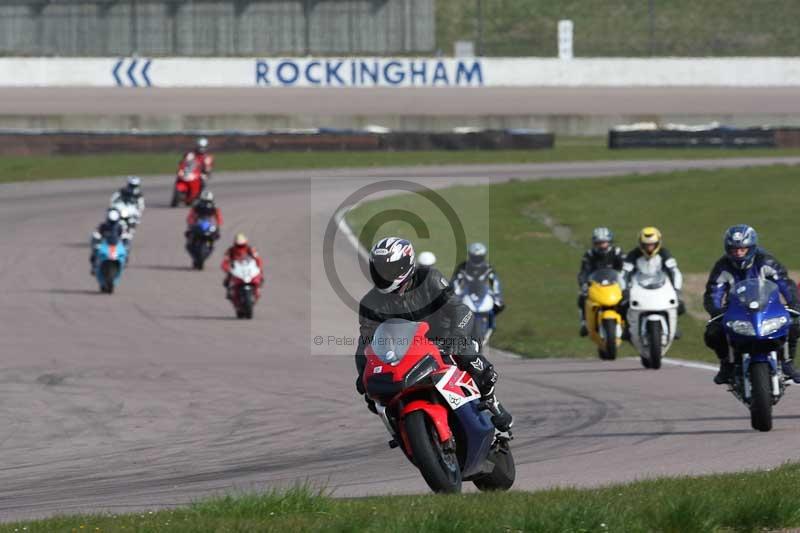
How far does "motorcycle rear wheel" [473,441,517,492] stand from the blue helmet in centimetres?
387

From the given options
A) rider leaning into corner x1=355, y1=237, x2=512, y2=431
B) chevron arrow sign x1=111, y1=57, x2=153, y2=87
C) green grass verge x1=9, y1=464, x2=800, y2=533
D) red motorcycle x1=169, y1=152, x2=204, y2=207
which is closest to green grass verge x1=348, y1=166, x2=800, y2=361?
red motorcycle x1=169, y1=152, x2=204, y2=207

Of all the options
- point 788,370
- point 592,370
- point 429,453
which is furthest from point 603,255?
point 429,453

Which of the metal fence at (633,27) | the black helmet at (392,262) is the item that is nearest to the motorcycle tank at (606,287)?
the black helmet at (392,262)

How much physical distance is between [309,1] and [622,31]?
40.7 ft

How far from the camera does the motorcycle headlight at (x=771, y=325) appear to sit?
11.4 m

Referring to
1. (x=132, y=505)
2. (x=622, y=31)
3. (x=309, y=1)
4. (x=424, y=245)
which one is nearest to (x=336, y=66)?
(x=309, y=1)

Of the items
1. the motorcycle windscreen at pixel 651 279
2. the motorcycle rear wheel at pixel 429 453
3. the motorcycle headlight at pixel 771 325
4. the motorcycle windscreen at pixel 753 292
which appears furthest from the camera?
the motorcycle windscreen at pixel 651 279

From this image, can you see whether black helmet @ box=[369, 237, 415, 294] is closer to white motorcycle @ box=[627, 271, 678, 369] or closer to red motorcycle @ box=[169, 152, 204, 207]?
white motorcycle @ box=[627, 271, 678, 369]

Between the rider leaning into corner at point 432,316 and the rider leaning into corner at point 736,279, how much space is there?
11.6 feet

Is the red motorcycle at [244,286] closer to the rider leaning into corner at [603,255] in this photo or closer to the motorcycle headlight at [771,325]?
the rider leaning into corner at [603,255]

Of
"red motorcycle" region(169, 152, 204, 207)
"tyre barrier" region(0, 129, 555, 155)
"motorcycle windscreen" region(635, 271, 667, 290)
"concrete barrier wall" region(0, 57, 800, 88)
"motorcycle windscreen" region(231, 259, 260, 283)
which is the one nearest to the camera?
"motorcycle windscreen" region(635, 271, 667, 290)

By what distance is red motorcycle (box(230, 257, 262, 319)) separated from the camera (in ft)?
75.3

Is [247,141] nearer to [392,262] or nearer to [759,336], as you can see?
[759,336]

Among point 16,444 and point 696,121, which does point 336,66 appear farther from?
point 16,444
